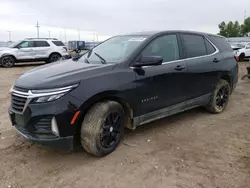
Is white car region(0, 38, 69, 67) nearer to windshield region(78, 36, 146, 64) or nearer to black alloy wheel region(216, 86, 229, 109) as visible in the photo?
windshield region(78, 36, 146, 64)

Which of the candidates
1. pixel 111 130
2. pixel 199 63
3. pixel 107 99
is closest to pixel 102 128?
pixel 111 130

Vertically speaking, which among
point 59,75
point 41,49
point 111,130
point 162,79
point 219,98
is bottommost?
point 111,130

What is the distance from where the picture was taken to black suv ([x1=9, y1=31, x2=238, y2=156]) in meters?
3.01

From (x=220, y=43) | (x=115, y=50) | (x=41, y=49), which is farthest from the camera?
(x=41, y=49)

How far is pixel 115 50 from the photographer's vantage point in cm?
412

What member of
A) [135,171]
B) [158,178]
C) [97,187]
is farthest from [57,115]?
[158,178]

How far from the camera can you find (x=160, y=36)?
4.14 meters

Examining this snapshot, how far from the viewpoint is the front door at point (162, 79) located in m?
3.73

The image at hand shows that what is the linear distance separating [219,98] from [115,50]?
102 inches

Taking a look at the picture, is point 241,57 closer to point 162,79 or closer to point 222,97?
point 222,97

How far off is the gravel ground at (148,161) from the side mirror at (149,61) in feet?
4.02

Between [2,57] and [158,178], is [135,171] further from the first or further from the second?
[2,57]

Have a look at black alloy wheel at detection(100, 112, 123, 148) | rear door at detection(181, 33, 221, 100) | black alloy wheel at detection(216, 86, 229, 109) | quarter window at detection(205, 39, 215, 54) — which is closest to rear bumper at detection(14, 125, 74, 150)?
black alloy wheel at detection(100, 112, 123, 148)

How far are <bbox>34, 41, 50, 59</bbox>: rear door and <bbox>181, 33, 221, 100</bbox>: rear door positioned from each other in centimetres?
1255
